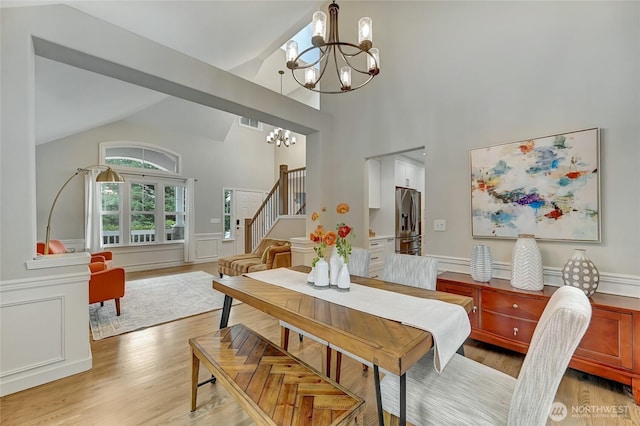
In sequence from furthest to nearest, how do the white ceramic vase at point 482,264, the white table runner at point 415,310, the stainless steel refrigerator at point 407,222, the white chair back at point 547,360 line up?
the stainless steel refrigerator at point 407,222, the white ceramic vase at point 482,264, the white table runner at point 415,310, the white chair back at point 547,360

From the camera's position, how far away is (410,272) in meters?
2.15

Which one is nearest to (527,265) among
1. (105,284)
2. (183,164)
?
(105,284)

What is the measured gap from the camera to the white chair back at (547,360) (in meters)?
0.91

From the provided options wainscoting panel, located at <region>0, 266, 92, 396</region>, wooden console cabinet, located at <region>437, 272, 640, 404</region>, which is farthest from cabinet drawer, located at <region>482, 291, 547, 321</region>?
wainscoting panel, located at <region>0, 266, 92, 396</region>

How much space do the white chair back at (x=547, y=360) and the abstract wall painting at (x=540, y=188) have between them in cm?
171

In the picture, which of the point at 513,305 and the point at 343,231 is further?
the point at 513,305

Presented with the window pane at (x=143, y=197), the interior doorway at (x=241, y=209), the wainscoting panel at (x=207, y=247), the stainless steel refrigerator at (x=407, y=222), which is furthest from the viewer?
the interior doorway at (x=241, y=209)

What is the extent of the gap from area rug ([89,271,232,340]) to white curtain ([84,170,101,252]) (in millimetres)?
1273

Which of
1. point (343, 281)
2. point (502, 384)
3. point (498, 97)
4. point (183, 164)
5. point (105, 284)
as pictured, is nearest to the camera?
point (502, 384)

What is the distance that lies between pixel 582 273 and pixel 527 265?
13.3 inches

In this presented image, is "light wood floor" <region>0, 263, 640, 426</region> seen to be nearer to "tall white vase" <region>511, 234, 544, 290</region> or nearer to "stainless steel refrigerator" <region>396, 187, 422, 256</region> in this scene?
"tall white vase" <region>511, 234, 544, 290</region>

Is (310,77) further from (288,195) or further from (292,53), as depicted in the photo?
(288,195)

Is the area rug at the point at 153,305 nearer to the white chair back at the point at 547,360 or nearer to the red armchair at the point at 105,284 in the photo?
the red armchair at the point at 105,284

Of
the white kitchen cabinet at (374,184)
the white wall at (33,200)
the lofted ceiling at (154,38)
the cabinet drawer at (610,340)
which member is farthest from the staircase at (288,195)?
the cabinet drawer at (610,340)
